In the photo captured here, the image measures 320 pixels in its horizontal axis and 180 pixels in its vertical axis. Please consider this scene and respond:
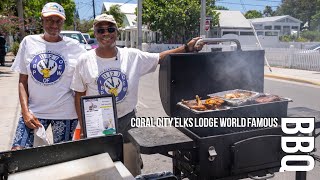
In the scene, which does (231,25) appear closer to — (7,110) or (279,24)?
(279,24)

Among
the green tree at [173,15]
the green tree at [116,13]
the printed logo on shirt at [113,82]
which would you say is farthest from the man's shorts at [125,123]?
the green tree at [116,13]

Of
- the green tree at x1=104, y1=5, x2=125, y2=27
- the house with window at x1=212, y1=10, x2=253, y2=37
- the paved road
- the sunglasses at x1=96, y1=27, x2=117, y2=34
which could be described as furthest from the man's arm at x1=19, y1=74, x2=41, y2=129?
the green tree at x1=104, y1=5, x2=125, y2=27

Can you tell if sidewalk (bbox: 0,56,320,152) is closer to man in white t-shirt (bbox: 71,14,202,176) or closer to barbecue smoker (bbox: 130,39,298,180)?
man in white t-shirt (bbox: 71,14,202,176)

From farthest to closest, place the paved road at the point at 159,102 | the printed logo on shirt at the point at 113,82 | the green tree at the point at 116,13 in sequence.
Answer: the green tree at the point at 116,13, the paved road at the point at 159,102, the printed logo on shirt at the point at 113,82

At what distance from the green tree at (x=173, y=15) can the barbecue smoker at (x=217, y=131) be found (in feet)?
86.6

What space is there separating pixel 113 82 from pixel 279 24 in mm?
49869

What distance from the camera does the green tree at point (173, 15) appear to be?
95.5 feet

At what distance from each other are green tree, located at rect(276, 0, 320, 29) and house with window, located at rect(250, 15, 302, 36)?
25642 mm

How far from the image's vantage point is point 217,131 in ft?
8.12

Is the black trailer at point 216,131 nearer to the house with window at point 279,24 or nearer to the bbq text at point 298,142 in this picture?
the bbq text at point 298,142

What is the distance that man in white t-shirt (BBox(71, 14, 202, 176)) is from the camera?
2740mm

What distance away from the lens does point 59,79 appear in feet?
9.58

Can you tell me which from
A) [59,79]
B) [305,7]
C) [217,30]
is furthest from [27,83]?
[305,7]

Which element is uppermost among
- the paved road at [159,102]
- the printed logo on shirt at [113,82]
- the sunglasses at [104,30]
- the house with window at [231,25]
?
the house with window at [231,25]
